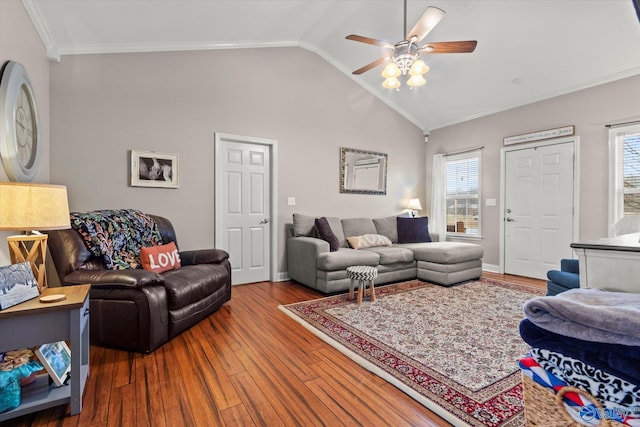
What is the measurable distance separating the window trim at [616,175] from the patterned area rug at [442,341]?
4.40 ft

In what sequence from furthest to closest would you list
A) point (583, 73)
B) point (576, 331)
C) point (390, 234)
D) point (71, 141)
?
point (390, 234)
point (583, 73)
point (71, 141)
point (576, 331)

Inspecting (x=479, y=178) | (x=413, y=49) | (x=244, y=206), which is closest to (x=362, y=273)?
(x=244, y=206)

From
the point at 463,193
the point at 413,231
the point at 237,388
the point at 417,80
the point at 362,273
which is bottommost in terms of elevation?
the point at 237,388

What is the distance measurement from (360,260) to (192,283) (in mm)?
1986

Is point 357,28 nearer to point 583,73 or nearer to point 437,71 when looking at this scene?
point 437,71

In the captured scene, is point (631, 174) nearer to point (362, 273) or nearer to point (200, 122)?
point (362, 273)

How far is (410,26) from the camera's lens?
12.4ft

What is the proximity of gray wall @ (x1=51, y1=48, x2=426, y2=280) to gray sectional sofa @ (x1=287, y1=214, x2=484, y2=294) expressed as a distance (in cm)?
34

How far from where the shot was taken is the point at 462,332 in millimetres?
2480

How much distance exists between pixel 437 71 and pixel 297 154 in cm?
239

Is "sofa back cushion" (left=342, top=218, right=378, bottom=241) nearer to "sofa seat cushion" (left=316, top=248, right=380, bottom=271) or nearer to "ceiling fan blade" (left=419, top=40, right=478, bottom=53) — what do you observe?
"sofa seat cushion" (left=316, top=248, right=380, bottom=271)

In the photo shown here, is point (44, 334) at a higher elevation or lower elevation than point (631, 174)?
lower

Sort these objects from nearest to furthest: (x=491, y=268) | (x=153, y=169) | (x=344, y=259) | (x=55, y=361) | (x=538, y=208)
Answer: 1. (x=55, y=361)
2. (x=153, y=169)
3. (x=344, y=259)
4. (x=538, y=208)
5. (x=491, y=268)

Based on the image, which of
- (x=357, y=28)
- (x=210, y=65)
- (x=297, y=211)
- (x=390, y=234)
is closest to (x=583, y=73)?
(x=357, y=28)
